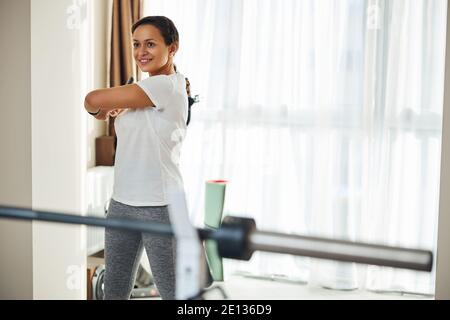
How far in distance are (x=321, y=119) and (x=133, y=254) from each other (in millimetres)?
1595

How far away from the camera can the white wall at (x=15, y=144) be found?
7.40 feet

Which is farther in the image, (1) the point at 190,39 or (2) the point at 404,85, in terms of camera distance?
(1) the point at 190,39

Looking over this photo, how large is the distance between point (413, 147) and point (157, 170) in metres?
1.67

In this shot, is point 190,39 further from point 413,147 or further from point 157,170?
point 157,170

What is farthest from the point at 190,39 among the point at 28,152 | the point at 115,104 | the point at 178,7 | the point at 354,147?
the point at 115,104

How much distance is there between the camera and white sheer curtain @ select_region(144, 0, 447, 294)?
289 cm

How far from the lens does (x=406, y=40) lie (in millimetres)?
2871

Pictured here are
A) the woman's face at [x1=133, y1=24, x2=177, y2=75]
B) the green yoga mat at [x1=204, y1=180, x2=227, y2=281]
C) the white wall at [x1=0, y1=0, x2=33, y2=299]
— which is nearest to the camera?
the woman's face at [x1=133, y1=24, x2=177, y2=75]

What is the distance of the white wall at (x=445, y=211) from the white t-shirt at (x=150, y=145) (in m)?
1.12

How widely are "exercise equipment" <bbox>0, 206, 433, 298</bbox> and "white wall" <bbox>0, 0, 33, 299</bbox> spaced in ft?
6.23

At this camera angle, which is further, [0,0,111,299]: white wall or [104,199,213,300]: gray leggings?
[0,0,111,299]: white wall

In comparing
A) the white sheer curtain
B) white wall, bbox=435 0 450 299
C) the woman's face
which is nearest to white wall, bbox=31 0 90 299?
the woman's face

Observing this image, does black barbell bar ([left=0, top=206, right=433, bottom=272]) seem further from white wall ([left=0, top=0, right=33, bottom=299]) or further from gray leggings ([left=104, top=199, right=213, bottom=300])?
white wall ([left=0, top=0, right=33, bottom=299])

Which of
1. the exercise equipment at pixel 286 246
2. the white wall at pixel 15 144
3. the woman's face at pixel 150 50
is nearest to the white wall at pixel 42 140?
the white wall at pixel 15 144
